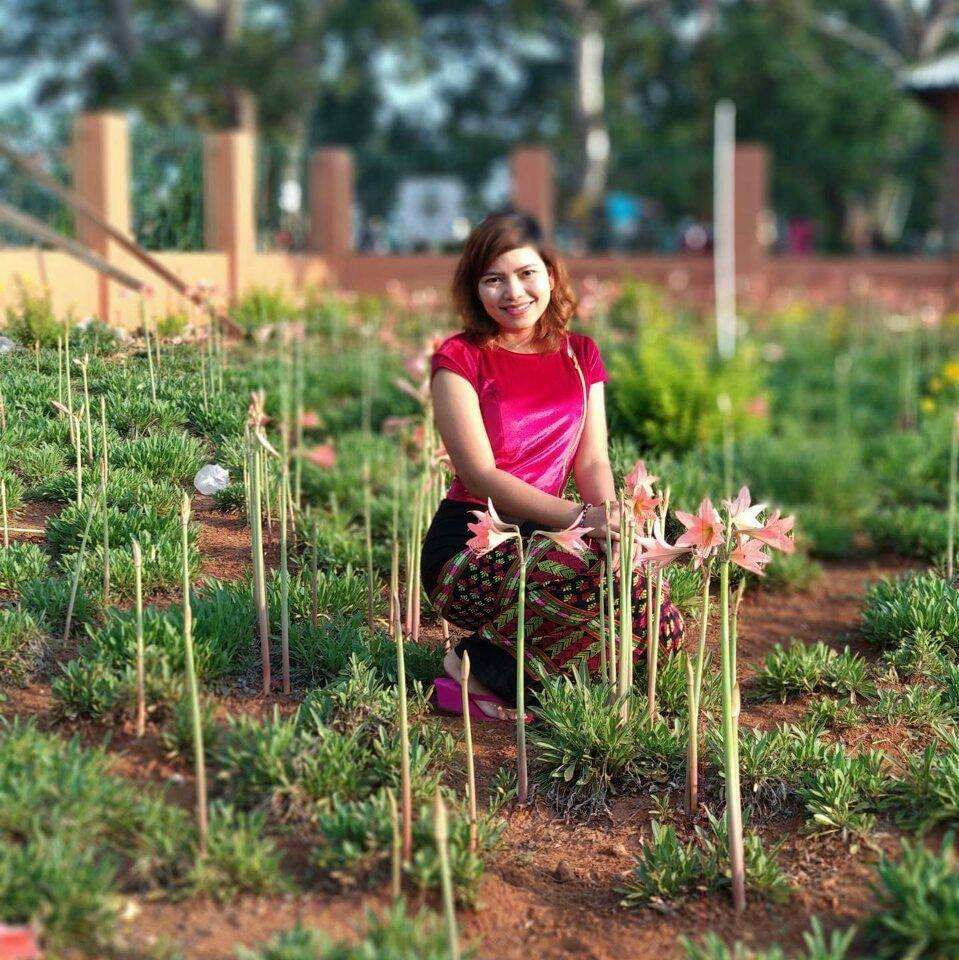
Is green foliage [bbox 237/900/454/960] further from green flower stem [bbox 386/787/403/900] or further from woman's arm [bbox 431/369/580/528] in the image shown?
woman's arm [bbox 431/369/580/528]

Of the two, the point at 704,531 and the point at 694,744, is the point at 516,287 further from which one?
the point at 694,744

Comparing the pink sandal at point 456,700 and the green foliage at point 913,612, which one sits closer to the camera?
the pink sandal at point 456,700

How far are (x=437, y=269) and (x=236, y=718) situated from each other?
11.3m

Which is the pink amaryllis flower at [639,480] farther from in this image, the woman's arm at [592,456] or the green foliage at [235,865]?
the green foliage at [235,865]

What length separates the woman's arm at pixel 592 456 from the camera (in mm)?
3316

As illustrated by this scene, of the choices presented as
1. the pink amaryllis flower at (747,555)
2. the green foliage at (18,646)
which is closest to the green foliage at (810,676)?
the pink amaryllis flower at (747,555)

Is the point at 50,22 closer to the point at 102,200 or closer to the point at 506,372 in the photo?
the point at 102,200

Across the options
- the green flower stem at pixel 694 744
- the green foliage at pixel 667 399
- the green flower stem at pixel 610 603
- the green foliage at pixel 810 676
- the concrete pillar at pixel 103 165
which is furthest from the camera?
the concrete pillar at pixel 103 165

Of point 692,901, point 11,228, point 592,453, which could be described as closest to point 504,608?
point 592,453

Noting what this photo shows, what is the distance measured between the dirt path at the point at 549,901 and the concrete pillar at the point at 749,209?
1176cm

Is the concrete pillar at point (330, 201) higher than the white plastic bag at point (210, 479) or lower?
higher

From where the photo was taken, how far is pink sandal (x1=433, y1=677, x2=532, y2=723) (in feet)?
10.3

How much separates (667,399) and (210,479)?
10.7 ft

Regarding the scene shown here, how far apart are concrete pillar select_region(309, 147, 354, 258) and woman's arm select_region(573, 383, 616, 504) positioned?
432 inches
